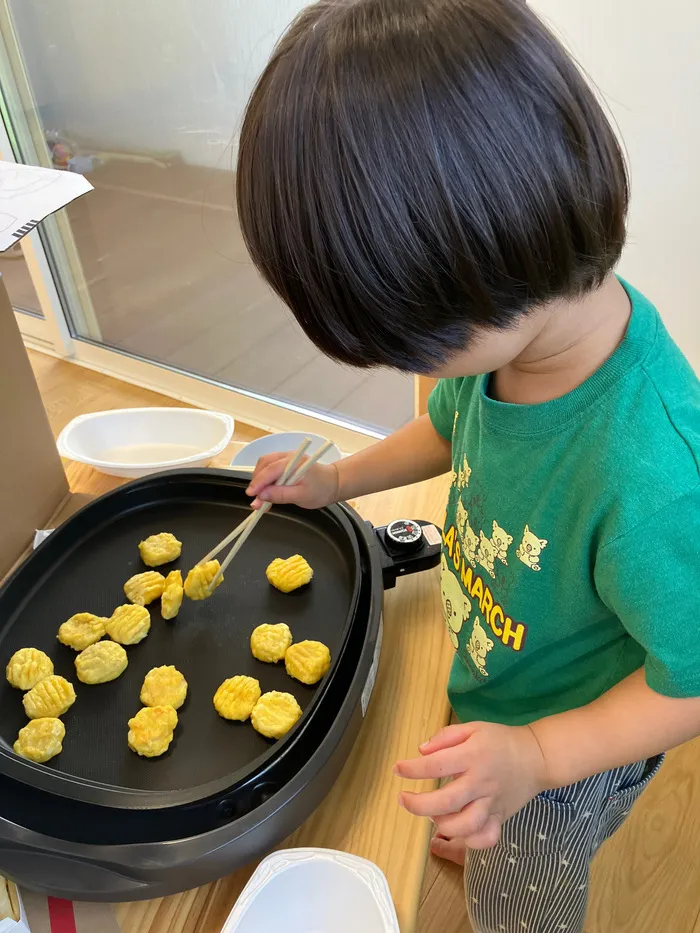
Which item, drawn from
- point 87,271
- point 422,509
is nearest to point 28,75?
point 87,271

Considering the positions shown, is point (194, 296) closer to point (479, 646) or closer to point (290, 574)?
point (290, 574)

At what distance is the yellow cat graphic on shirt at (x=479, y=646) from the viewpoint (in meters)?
0.61

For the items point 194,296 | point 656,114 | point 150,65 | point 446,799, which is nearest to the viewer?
point 446,799

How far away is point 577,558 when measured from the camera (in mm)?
496

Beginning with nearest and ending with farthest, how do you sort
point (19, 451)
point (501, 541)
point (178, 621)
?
point (501, 541) < point (178, 621) < point (19, 451)

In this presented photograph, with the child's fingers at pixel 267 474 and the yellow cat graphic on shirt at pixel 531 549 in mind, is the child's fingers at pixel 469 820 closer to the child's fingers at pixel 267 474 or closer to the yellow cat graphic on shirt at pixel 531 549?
the yellow cat graphic on shirt at pixel 531 549

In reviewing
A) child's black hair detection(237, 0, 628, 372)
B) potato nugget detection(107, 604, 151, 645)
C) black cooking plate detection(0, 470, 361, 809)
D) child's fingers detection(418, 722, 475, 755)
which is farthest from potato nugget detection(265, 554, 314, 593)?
child's black hair detection(237, 0, 628, 372)

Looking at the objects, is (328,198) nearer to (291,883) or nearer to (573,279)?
(573,279)

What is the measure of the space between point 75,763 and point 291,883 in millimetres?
198

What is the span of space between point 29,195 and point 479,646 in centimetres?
54

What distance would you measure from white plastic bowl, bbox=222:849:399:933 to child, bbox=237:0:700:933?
6 centimetres

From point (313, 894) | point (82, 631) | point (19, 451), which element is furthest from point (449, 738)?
point (19, 451)

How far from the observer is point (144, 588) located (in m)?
0.68

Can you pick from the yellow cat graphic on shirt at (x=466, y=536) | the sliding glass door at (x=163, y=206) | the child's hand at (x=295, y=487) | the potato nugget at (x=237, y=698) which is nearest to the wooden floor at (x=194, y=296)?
the sliding glass door at (x=163, y=206)
